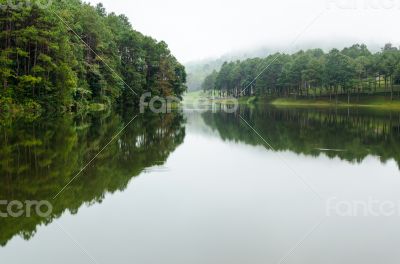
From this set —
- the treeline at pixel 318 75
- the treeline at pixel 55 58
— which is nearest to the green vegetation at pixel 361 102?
the treeline at pixel 318 75

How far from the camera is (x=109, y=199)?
37.9ft

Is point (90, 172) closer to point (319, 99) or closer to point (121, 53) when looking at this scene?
point (121, 53)

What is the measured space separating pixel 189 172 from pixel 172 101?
291 feet

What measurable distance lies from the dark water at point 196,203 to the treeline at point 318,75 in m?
86.3

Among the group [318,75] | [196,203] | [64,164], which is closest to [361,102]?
[318,75]

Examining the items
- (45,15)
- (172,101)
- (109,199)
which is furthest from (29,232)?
(172,101)

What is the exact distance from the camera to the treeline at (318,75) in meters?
106

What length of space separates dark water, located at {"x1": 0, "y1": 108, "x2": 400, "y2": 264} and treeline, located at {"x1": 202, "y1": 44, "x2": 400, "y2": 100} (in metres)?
86.3

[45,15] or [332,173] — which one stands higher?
[45,15]

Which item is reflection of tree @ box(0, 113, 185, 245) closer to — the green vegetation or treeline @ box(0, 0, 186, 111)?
treeline @ box(0, 0, 186, 111)

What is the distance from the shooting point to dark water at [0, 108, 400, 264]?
8125 mm

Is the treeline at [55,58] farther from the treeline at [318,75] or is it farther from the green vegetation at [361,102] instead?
the treeline at [318,75]

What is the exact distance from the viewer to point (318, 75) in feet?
385

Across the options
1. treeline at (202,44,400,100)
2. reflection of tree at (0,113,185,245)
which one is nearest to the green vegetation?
treeline at (202,44,400,100)
